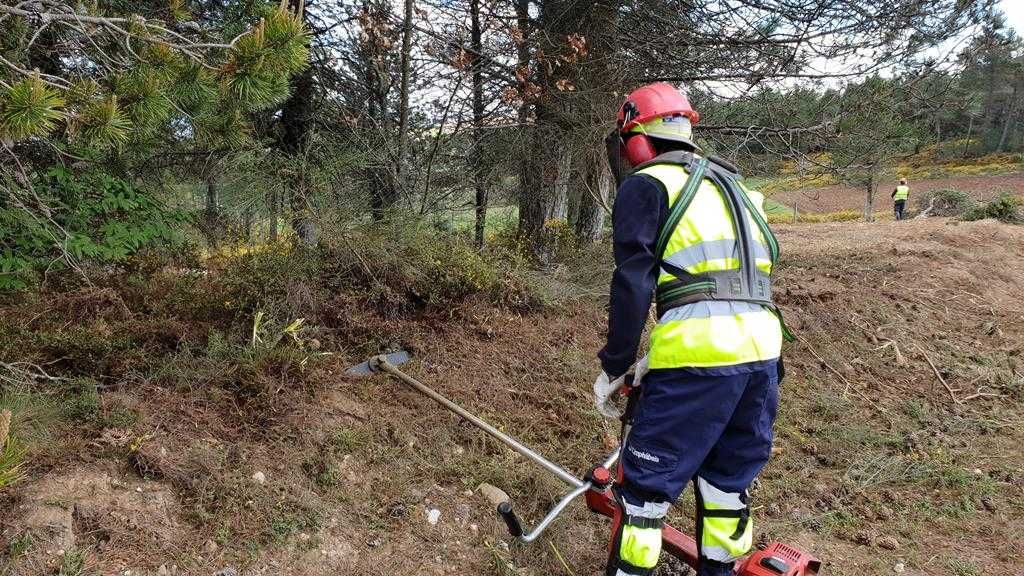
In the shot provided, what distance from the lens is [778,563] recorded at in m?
2.45

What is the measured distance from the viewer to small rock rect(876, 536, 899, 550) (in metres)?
3.11

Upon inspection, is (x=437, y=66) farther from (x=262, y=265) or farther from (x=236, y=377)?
(x=236, y=377)

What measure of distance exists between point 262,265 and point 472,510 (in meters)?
2.59

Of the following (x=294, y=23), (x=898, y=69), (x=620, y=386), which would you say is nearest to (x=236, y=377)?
(x=294, y=23)

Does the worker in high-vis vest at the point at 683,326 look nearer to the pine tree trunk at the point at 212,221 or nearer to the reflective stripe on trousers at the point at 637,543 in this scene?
the reflective stripe on trousers at the point at 637,543

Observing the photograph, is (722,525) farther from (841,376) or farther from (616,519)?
(841,376)

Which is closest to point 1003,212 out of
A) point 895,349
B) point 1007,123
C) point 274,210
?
point 895,349

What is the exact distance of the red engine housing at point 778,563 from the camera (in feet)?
7.96

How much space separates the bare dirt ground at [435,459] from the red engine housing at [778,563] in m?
0.59

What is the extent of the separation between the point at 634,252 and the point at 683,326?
37cm

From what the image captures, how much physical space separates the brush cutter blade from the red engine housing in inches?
99.7

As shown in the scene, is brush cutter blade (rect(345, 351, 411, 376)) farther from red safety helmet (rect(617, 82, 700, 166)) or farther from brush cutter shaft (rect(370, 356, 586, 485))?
red safety helmet (rect(617, 82, 700, 166))

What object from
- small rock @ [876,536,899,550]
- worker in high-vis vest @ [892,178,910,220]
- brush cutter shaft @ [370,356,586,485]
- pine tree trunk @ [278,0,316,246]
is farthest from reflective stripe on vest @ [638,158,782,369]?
worker in high-vis vest @ [892,178,910,220]

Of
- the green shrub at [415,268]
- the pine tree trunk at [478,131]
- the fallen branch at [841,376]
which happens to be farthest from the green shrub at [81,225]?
the fallen branch at [841,376]
